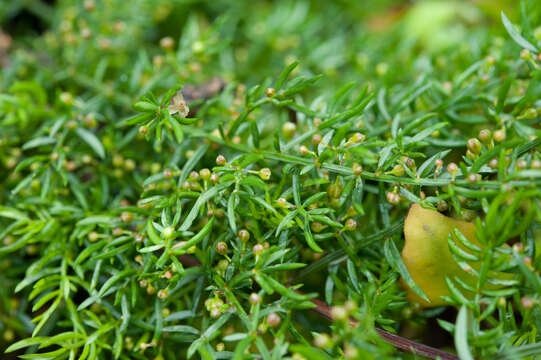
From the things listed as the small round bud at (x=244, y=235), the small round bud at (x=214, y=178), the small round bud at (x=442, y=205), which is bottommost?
the small round bud at (x=442, y=205)

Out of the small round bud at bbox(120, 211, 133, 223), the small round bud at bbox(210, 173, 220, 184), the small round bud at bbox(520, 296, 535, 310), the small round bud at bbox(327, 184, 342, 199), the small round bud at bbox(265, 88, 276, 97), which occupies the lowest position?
the small round bud at bbox(520, 296, 535, 310)

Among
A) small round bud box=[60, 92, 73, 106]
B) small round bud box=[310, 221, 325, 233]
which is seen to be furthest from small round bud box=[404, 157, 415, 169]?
small round bud box=[60, 92, 73, 106]

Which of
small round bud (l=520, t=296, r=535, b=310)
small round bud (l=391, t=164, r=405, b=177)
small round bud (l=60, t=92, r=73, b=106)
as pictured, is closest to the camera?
small round bud (l=520, t=296, r=535, b=310)

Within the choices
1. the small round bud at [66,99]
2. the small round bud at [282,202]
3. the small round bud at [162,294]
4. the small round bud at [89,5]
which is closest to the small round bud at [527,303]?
the small round bud at [282,202]

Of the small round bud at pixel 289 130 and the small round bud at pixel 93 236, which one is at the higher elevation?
the small round bud at pixel 289 130

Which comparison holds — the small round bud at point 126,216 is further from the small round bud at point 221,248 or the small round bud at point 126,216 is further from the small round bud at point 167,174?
the small round bud at point 221,248

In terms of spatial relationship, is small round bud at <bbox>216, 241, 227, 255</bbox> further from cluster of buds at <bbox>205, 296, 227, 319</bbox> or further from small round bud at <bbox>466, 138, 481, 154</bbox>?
A: small round bud at <bbox>466, 138, 481, 154</bbox>

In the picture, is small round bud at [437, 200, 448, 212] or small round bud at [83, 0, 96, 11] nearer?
small round bud at [437, 200, 448, 212]

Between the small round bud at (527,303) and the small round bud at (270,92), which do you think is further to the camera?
the small round bud at (270,92)

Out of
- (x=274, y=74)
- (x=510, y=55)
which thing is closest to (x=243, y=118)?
(x=274, y=74)
